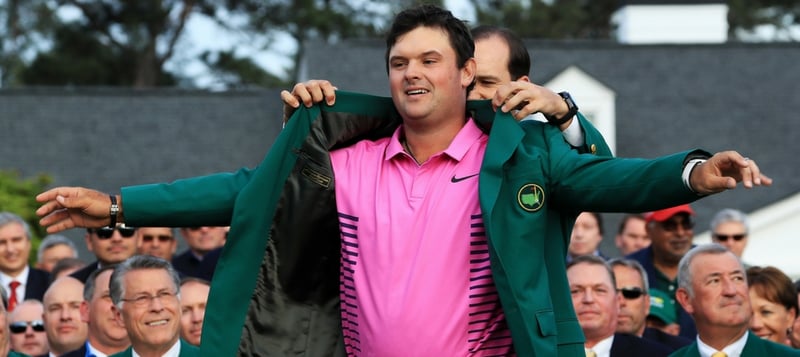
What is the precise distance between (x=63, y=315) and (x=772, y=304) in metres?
4.05

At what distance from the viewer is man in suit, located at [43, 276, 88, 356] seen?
8672 mm

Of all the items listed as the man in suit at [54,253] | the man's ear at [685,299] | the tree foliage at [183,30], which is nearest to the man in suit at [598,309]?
the man's ear at [685,299]

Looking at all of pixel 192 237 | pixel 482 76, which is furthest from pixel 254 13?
pixel 482 76

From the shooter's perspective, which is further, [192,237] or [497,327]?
[192,237]

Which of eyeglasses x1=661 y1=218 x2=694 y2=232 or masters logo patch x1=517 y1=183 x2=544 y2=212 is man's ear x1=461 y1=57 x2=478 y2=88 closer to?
masters logo patch x1=517 y1=183 x2=544 y2=212

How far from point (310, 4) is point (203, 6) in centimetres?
379

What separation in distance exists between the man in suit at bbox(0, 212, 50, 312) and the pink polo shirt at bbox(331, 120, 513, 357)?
6.17 meters

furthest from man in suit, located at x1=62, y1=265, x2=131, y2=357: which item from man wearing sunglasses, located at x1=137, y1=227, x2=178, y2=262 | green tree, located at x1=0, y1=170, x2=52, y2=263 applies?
green tree, located at x1=0, y1=170, x2=52, y2=263

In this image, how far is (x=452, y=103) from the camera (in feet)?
16.0

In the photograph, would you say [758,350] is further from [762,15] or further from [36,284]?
[762,15]

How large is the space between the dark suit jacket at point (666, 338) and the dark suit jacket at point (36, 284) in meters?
4.44

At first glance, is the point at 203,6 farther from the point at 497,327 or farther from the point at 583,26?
the point at 497,327

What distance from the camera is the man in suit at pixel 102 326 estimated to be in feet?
26.0

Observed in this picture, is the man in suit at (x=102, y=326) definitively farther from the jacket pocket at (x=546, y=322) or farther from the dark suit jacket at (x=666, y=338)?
the jacket pocket at (x=546, y=322)
